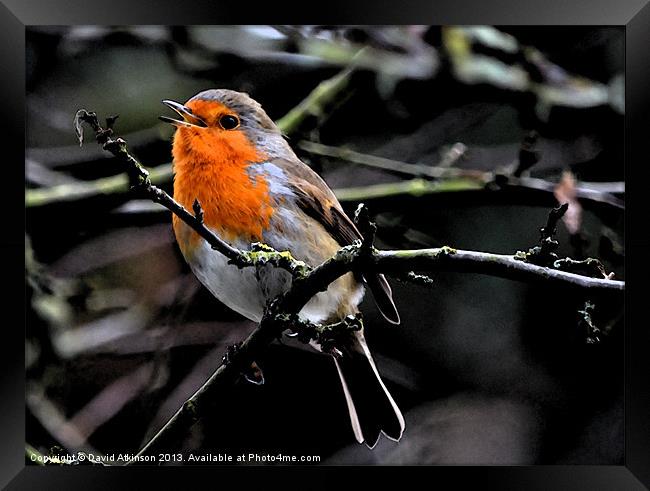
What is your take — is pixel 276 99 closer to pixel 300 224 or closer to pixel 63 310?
pixel 300 224

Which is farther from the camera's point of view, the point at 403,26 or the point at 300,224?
the point at 403,26

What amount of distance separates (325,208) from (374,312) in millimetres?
313

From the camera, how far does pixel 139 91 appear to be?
1943 millimetres

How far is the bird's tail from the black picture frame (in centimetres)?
12

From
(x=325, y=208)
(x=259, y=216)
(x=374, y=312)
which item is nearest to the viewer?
(x=259, y=216)

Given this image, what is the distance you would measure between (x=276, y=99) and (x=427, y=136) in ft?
1.33

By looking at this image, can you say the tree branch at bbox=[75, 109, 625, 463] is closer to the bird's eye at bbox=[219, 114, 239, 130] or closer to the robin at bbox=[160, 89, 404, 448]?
the robin at bbox=[160, 89, 404, 448]

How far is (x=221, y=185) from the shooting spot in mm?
1721

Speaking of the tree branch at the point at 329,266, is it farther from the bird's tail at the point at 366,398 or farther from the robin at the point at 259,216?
the bird's tail at the point at 366,398

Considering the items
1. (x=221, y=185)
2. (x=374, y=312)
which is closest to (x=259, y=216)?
(x=221, y=185)
